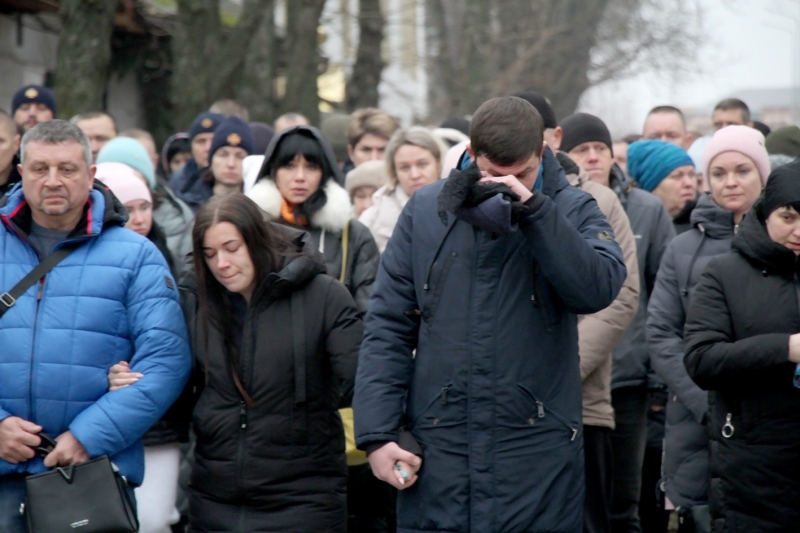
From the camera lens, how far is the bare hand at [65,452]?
4.50 meters

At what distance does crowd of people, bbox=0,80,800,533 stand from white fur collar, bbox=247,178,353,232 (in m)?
0.02

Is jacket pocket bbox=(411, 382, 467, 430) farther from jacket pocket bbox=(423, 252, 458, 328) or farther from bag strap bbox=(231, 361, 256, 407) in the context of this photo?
bag strap bbox=(231, 361, 256, 407)

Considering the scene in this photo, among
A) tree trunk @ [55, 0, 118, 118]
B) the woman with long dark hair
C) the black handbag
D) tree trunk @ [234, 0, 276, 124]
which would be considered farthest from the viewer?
tree trunk @ [234, 0, 276, 124]

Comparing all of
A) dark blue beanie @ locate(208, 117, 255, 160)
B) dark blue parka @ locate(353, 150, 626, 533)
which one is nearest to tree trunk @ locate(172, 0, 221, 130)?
dark blue beanie @ locate(208, 117, 255, 160)

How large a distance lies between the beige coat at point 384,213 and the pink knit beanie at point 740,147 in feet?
5.88

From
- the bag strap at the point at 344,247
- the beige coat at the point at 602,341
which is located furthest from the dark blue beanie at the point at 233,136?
the beige coat at the point at 602,341

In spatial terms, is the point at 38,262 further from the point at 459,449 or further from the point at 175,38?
the point at 175,38

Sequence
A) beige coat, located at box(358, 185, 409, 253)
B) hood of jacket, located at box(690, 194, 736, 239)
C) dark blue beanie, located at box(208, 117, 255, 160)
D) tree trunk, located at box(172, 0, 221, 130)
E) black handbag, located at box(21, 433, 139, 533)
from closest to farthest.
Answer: black handbag, located at box(21, 433, 139, 533) → hood of jacket, located at box(690, 194, 736, 239) → beige coat, located at box(358, 185, 409, 253) → dark blue beanie, located at box(208, 117, 255, 160) → tree trunk, located at box(172, 0, 221, 130)

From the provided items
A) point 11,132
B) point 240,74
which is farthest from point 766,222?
point 240,74

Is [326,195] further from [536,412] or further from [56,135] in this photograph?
[536,412]

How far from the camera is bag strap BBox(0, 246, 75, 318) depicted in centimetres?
456

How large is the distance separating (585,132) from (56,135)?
3072 millimetres

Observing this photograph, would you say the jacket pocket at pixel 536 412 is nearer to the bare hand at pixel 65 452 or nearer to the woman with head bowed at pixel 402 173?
the bare hand at pixel 65 452

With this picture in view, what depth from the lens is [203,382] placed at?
488 cm
